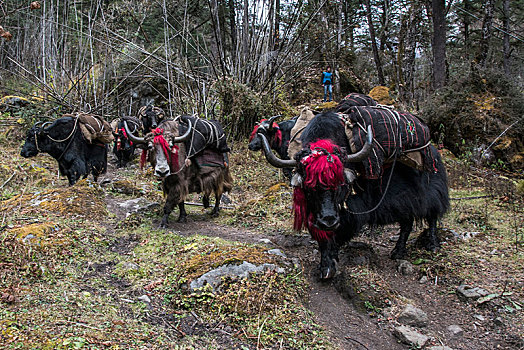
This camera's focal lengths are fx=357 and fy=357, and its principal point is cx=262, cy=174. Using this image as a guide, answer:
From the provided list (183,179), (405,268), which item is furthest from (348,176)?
(183,179)

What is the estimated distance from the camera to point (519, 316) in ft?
11.2

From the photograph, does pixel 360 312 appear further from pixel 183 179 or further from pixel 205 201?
pixel 205 201

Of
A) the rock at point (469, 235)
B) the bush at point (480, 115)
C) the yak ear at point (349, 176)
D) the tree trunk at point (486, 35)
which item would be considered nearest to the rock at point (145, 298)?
the yak ear at point (349, 176)

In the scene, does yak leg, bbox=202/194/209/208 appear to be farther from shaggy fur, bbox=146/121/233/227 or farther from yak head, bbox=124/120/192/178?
yak head, bbox=124/120/192/178

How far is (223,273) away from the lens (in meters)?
3.33

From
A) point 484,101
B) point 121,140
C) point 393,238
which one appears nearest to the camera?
point 393,238

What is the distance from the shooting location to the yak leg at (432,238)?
4879mm

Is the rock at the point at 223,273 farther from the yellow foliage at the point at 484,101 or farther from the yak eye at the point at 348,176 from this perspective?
the yellow foliage at the point at 484,101

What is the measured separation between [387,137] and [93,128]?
6476 mm

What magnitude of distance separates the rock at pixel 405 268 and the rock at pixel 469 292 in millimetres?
612

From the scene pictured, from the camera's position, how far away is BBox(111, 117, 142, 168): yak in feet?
33.6

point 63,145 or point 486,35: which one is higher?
point 486,35

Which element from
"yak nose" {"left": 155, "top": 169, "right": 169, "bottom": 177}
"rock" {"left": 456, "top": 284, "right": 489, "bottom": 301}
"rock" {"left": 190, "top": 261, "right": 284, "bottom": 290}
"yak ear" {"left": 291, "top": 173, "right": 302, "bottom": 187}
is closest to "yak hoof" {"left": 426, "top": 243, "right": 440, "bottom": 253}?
"rock" {"left": 456, "top": 284, "right": 489, "bottom": 301}

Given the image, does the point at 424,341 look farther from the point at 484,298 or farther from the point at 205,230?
the point at 205,230
